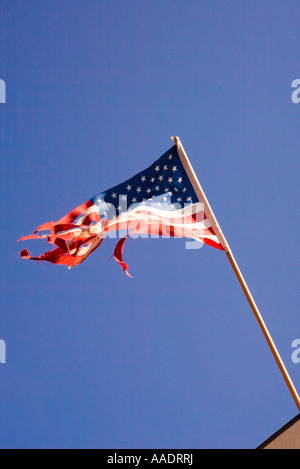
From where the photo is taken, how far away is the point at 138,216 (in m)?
10.3

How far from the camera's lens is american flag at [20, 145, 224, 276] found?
32.5ft

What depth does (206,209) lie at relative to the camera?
9984mm

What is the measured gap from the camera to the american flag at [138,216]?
32.5 feet

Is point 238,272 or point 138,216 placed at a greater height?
point 138,216

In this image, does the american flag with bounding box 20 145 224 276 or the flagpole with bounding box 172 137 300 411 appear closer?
the flagpole with bounding box 172 137 300 411

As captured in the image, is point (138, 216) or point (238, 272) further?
point (138, 216)

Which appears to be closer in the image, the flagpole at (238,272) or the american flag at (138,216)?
the flagpole at (238,272)
